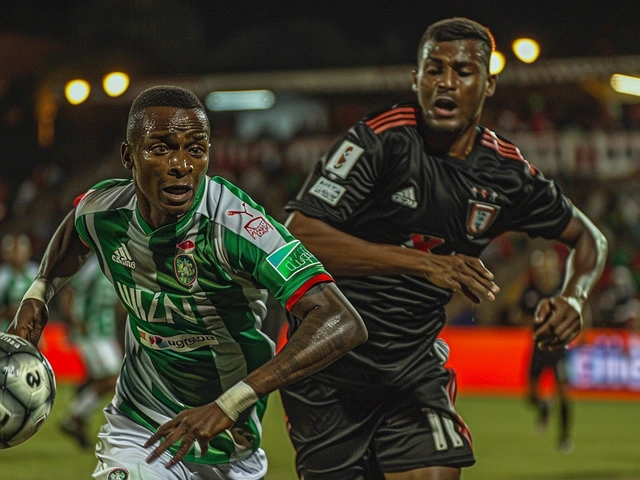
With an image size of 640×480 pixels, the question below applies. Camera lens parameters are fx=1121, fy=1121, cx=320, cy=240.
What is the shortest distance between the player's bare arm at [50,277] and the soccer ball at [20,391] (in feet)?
1.37

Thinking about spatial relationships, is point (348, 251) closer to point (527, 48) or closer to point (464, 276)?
point (464, 276)

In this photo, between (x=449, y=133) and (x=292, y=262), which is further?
(x=449, y=133)

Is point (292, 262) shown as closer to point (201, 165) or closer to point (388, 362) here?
point (201, 165)

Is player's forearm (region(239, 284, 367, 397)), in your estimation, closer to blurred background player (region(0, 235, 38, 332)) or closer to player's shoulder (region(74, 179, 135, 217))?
player's shoulder (region(74, 179, 135, 217))

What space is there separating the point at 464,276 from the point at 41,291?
1778 millimetres

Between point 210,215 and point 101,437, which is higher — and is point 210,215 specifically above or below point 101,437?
above

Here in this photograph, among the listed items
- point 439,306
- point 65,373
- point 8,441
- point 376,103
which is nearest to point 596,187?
point 376,103

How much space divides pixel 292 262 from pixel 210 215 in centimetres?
44

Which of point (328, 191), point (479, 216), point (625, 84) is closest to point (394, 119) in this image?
point (328, 191)

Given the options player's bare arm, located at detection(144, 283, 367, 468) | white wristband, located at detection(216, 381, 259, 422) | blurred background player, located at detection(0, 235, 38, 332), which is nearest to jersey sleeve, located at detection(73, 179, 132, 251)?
player's bare arm, located at detection(144, 283, 367, 468)

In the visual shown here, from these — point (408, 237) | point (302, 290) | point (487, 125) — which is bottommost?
point (302, 290)

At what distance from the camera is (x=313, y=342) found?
147 inches

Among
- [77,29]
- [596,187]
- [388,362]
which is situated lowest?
[388,362]

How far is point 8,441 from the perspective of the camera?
4008 millimetres
